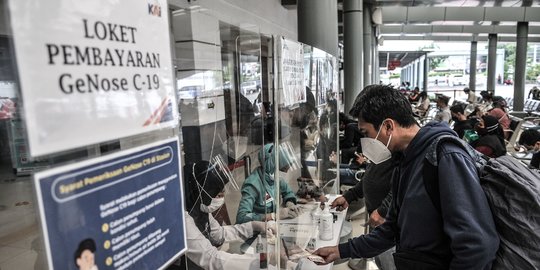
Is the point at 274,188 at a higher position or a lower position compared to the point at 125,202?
lower

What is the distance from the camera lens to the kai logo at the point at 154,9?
925 millimetres

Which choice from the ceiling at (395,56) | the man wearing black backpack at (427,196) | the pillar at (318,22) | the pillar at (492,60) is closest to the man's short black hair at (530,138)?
the pillar at (318,22)

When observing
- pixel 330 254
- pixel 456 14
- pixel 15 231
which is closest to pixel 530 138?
pixel 330 254

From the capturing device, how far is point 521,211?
1.30m

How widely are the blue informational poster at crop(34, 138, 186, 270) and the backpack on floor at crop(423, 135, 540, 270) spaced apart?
959 mm

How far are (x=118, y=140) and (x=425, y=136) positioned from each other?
3.81 feet

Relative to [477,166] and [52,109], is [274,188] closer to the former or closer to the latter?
[477,166]

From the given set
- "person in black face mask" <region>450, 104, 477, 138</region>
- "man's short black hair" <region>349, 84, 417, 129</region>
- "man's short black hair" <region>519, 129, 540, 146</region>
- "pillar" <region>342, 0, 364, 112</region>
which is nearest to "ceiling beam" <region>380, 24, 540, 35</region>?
"pillar" <region>342, 0, 364, 112</region>

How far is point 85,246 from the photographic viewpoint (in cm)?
77

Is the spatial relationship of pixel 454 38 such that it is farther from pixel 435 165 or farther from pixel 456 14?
pixel 435 165

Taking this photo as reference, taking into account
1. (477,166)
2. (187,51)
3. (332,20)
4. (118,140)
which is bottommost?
(477,166)

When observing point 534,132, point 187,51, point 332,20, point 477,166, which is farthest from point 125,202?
point 534,132

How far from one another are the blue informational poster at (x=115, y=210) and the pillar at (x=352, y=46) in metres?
7.84

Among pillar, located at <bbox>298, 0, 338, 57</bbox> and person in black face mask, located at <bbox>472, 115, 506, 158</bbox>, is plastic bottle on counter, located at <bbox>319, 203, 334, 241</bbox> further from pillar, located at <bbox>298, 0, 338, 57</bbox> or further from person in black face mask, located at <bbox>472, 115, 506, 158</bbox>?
person in black face mask, located at <bbox>472, 115, 506, 158</bbox>
